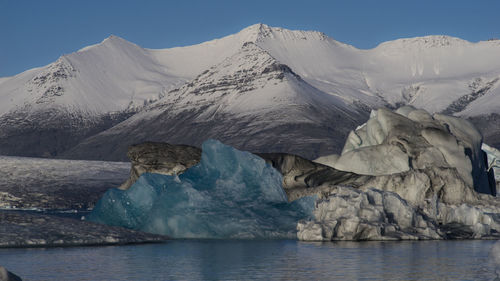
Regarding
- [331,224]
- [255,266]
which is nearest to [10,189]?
[331,224]

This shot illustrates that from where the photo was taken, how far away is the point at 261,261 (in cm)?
2734

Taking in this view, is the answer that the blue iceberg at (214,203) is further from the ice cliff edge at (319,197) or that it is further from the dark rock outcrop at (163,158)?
the dark rock outcrop at (163,158)

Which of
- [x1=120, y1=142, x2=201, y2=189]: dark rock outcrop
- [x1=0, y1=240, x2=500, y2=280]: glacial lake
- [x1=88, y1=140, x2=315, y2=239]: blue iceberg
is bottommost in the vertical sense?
[x1=0, y1=240, x2=500, y2=280]: glacial lake

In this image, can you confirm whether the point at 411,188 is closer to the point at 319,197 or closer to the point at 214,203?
the point at 319,197

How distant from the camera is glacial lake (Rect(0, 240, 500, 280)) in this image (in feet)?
75.9

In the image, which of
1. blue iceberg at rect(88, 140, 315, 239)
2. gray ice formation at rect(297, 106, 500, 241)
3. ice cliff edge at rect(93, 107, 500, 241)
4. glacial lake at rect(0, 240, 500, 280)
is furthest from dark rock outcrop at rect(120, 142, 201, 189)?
glacial lake at rect(0, 240, 500, 280)

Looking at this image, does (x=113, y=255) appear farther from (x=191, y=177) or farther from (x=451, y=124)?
(x=451, y=124)

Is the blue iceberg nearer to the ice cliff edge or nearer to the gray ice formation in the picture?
the ice cliff edge

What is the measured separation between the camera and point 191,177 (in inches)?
1706

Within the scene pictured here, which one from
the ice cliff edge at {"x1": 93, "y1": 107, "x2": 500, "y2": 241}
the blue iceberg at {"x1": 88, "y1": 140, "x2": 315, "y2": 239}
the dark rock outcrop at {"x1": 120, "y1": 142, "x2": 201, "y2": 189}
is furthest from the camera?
the dark rock outcrop at {"x1": 120, "y1": 142, "x2": 201, "y2": 189}

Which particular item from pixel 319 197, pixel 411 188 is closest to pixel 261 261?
pixel 411 188

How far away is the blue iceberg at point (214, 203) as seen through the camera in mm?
39656

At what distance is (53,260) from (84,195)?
85367mm

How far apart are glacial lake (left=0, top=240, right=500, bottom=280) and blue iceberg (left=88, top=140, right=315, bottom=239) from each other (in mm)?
4691
